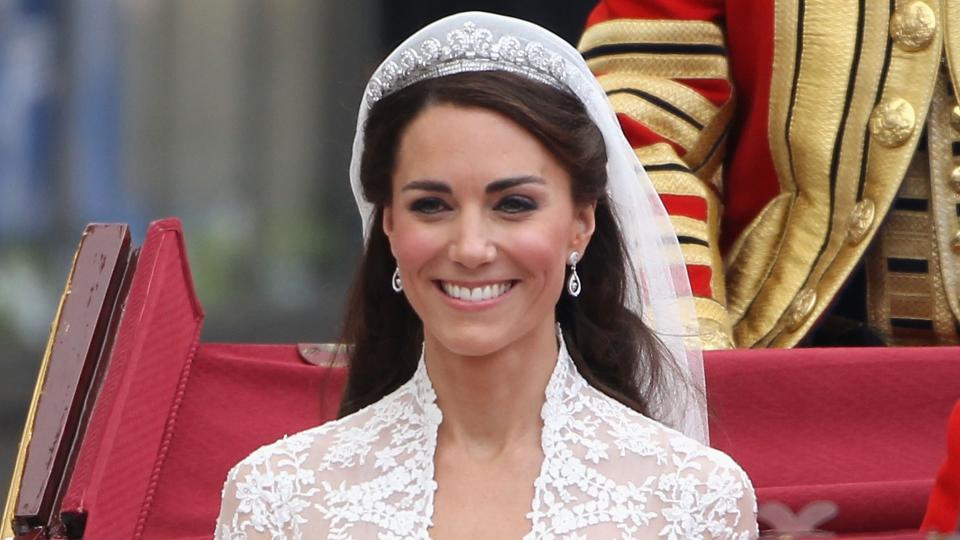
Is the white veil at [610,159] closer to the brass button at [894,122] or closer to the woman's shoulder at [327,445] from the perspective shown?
the woman's shoulder at [327,445]

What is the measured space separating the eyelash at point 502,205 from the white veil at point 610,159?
139mm

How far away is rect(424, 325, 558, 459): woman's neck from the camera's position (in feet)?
8.16

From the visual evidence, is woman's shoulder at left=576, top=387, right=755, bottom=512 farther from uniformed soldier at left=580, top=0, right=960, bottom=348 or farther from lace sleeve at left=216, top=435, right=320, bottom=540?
uniformed soldier at left=580, top=0, right=960, bottom=348

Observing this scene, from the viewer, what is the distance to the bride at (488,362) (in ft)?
7.93

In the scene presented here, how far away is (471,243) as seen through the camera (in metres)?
2.39

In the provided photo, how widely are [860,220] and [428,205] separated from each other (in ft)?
3.44

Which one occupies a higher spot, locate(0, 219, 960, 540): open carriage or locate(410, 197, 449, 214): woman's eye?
locate(410, 197, 449, 214): woman's eye

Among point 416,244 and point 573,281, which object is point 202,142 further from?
point 416,244

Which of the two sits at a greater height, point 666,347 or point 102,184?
point 102,184

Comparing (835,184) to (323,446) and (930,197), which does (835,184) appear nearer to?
(930,197)

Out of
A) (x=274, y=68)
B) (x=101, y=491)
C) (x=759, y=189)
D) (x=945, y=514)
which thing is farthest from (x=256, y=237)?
(x=945, y=514)

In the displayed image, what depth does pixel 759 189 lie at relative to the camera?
345cm

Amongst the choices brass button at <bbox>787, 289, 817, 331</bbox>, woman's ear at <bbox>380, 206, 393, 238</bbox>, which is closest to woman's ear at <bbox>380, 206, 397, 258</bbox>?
woman's ear at <bbox>380, 206, 393, 238</bbox>

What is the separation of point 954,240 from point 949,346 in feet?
0.47
